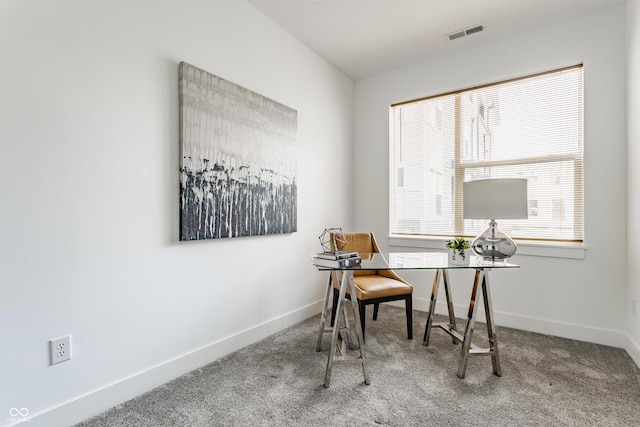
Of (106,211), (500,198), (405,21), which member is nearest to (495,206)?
(500,198)

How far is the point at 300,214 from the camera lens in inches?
123

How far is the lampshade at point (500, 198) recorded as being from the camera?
2.13 metres

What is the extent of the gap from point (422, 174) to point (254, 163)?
1984mm

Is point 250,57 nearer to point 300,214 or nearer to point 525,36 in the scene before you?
point 300,214

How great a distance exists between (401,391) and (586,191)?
2271mm

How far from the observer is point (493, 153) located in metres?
3.18

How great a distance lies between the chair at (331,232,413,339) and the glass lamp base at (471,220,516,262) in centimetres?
64

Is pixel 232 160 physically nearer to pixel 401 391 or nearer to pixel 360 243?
pixel 360 243

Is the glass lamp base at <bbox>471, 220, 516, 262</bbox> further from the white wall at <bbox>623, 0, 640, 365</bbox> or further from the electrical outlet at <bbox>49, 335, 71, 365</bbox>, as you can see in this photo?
the electrical outlet at <bbox>49, 335, 71, 365</bbox>

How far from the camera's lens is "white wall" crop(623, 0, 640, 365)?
88.7 inches

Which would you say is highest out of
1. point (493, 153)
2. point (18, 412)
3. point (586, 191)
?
point (493, 153)

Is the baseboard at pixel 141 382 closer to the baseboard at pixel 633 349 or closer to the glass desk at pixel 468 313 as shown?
the glass desk at pixel 468 313

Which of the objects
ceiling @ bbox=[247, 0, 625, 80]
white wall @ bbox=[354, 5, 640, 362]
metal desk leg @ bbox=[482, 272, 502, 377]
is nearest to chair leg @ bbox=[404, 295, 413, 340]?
metal desk leg @ bbox=[482, 272, 502, 377]

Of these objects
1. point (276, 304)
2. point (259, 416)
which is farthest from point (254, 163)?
point (259, 416)
